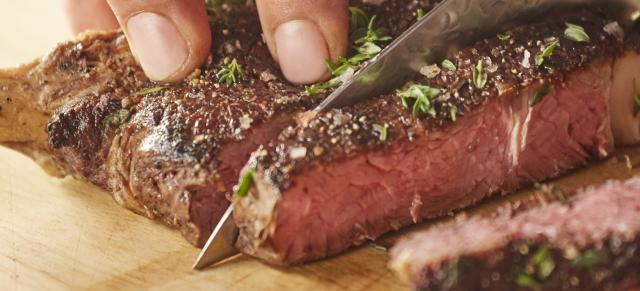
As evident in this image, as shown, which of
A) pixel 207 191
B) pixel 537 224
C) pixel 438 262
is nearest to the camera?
pixel 438 262

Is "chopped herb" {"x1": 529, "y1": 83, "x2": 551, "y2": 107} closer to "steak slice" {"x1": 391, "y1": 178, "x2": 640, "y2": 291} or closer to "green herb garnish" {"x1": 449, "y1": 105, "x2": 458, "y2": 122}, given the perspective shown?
"green herb garnish" {"x1": 449, "y1": 105, "x2": 458, "y2": 122}

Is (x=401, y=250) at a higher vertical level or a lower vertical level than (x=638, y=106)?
higher

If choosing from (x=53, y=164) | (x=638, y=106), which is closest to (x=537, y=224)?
(x=638, y=106)

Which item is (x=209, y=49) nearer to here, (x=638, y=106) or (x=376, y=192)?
(x=376, y=192)

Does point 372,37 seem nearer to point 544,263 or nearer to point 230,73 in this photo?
point 230,73

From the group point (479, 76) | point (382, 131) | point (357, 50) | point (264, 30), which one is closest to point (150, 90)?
point (264, 30)

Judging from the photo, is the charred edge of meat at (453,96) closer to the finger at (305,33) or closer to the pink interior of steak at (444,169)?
the pink interior of steak at (444,169)

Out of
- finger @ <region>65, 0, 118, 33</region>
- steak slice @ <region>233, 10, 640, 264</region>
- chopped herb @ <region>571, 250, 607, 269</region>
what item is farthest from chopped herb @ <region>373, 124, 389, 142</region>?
finger @ <region>65, 0, 118, 33</region>
